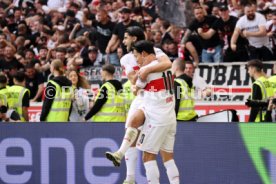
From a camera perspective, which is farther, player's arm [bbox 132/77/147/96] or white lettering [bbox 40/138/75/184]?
white lettering [bbox 40/138/75/184]

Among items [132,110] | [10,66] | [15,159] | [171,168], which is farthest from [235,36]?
[171,168]

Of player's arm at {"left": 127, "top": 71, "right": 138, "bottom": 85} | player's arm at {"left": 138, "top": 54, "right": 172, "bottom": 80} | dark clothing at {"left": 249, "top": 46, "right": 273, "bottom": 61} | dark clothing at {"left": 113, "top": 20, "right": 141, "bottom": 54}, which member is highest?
dark clothing at {"left": 113, "top": 20, "right": 141, "bottom": 54}

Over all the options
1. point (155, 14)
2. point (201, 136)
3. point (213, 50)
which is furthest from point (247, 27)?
point (201, 136)

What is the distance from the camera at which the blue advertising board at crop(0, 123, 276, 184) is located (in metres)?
13.4

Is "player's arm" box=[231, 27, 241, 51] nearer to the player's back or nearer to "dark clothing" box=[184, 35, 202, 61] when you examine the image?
"dark clothing" box=[184, 35, 202, 61]

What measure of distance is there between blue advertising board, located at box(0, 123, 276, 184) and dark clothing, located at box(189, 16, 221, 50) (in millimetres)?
4942

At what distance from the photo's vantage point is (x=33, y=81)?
66.6ft

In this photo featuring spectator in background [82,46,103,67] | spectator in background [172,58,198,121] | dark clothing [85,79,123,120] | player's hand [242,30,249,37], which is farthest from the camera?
spectator in background [82,46,103,67]

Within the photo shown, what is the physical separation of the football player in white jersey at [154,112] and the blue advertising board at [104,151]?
1050 millimetres

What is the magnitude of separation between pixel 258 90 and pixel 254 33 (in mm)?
2927

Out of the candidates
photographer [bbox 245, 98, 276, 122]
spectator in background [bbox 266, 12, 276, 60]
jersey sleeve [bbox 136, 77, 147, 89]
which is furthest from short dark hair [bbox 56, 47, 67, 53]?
jersey sleeve [bbox 136, 77, 147, 89]

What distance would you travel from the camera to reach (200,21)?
18.7 meters

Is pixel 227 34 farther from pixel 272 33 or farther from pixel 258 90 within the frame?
pixel 258 90

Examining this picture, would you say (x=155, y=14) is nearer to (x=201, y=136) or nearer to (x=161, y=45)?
(x=161, y=45)
